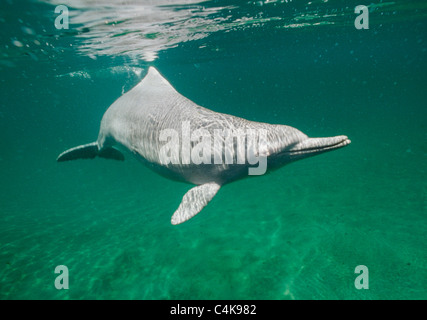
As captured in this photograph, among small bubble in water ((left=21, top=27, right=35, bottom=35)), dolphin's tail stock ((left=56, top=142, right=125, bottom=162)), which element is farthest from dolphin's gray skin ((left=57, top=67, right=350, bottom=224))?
small bubble in water ((left=21, top=27, right=35, bottom=35))

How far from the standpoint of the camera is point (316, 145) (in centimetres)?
396

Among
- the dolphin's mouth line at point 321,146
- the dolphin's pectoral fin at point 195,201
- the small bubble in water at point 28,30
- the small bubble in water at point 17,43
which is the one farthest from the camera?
the small bubble in water at point 17,43

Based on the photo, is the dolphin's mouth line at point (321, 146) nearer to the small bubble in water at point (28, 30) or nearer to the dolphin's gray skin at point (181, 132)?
the dolphin's gray skin at point (181, 132)

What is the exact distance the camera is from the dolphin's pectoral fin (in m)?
4.10

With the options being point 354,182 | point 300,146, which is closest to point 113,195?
point 354,182

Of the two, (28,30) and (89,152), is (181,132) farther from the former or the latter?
(28,30)

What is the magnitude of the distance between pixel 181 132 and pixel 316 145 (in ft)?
8.22

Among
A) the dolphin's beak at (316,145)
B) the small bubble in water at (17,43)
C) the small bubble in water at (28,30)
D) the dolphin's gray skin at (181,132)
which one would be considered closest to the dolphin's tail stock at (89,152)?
the dolphin's gray skin at (181,132)

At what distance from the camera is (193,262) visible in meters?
7.94

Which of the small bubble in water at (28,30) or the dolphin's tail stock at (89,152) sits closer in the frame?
the dolphin's tail stock at (89,152)

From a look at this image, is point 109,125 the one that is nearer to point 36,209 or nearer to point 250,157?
point 250,157

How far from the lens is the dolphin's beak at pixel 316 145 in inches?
148

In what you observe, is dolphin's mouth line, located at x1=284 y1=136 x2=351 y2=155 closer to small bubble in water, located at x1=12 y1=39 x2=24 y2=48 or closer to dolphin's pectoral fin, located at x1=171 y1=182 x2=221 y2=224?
dolphin's pectoral fin, located at x1=171 y1=182 x2=221 y2=224
